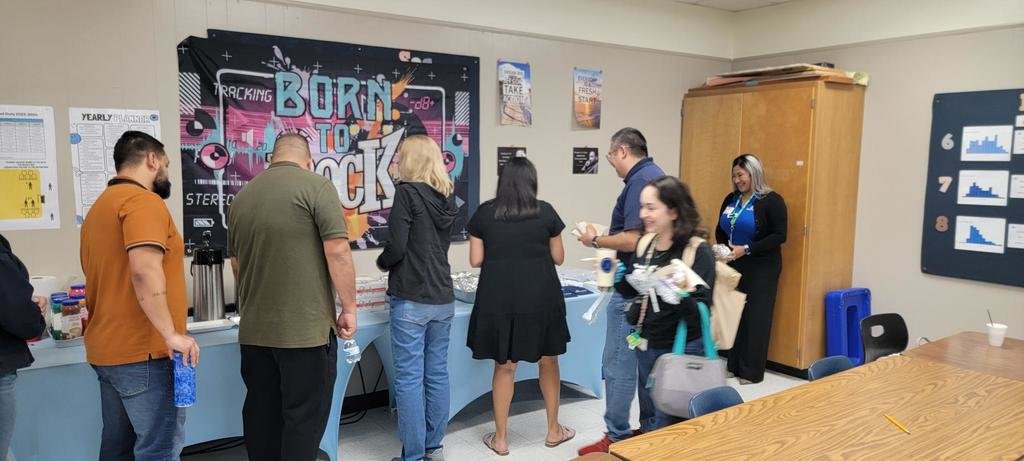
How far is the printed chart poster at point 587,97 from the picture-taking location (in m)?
4.70

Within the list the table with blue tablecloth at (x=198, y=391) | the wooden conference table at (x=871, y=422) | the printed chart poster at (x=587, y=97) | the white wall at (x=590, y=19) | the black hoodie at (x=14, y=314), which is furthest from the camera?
the printed chart poster at (x=587, y=97)

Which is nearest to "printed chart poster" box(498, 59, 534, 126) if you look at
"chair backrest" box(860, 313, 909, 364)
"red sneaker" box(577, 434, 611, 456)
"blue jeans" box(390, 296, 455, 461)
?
"blue jeans" box(390, 296, 455, 461)

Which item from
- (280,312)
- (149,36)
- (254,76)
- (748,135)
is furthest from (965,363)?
(149,36)

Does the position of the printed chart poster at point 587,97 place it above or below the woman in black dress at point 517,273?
above

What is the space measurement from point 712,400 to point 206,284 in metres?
2.26

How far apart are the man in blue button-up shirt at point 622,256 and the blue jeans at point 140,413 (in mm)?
1761

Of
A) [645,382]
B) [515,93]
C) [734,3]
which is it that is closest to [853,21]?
[734,3]

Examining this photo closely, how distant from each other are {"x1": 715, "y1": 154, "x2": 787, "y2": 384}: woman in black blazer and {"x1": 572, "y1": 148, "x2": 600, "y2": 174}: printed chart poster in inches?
37.2

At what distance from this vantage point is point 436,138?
13.5 feet

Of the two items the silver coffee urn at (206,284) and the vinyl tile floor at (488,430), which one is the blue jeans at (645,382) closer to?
the vinyl tile floor at (488,430)

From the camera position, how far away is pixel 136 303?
2260 millimetres

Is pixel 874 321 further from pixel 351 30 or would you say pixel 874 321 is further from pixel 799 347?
pixel 351 30

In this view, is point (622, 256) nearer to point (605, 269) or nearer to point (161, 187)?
point (605, 269)

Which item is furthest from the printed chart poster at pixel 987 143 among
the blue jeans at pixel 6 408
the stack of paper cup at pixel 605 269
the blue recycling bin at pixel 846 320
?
the blue jeans at pixel 6 408
